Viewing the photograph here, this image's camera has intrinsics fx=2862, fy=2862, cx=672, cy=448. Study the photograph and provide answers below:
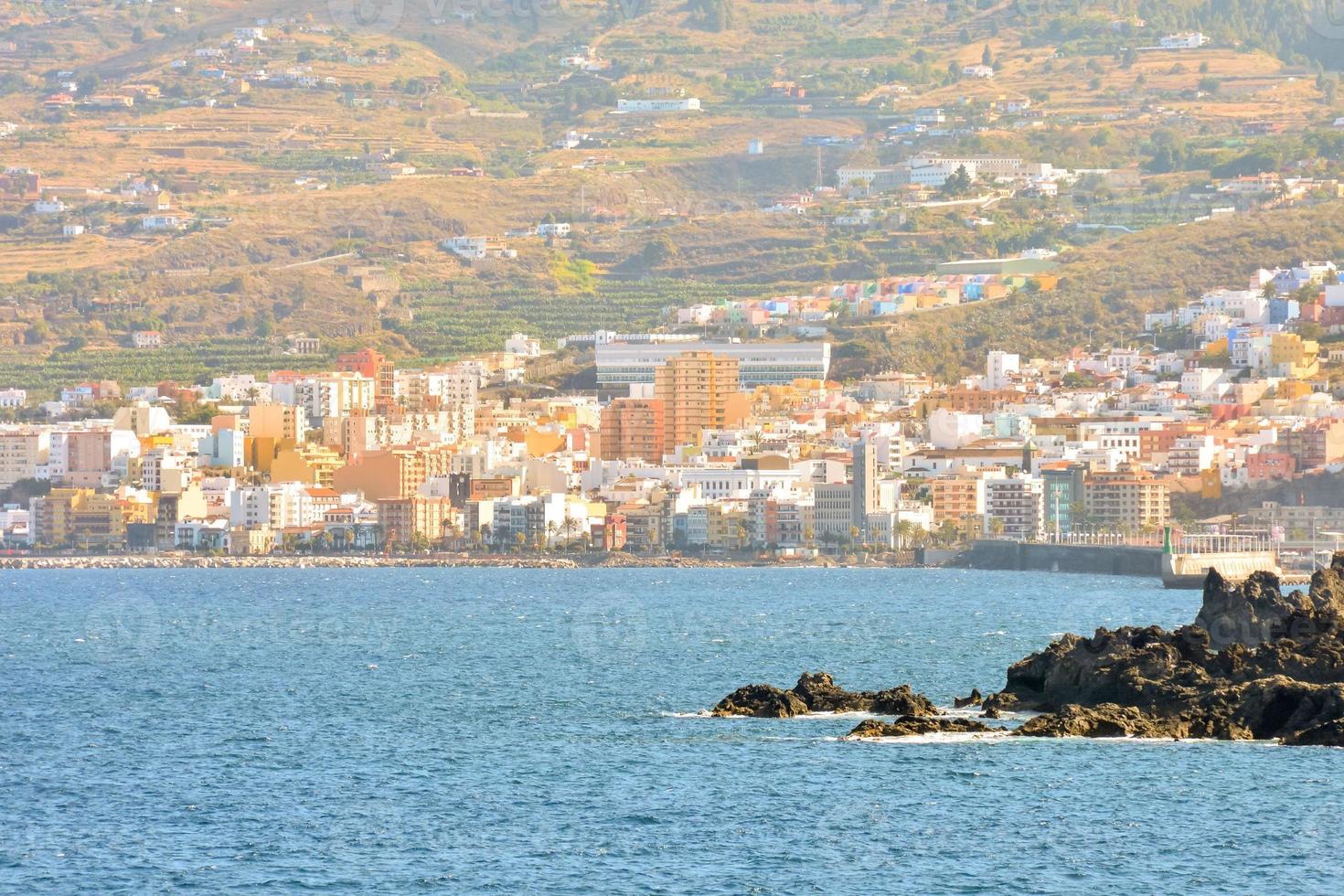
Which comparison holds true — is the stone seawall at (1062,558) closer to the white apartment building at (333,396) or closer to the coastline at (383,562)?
the coastline at (383,562)

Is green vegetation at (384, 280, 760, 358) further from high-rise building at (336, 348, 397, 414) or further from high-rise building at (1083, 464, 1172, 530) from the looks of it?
high-rise building at (1083, 464, 1172, 530)

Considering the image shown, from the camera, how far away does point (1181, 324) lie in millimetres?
135500

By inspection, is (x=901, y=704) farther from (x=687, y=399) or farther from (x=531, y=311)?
(x=531, y=311)

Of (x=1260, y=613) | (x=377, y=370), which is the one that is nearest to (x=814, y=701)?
(x=1260, y=613)

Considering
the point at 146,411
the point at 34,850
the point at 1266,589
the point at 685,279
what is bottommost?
the point at 34,850

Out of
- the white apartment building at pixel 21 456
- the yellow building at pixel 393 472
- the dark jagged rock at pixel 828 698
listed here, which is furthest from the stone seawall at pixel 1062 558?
the dark jagged rock at pixel 828 698

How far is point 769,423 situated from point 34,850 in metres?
89.0

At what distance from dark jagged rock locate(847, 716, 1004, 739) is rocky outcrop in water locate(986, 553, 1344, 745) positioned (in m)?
0.88

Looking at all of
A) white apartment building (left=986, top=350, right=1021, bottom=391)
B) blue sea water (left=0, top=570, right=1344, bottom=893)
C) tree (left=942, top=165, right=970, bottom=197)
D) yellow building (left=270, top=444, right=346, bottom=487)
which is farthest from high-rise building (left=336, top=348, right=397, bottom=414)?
blue sea water (left=0, top=570, right=1344, bottom=893)

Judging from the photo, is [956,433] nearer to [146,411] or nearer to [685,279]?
[146,411]

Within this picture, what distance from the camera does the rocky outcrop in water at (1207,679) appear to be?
35.1 m

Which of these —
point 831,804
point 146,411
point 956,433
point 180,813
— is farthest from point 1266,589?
point 146,411

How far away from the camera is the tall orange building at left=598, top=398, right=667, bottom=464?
390 feet

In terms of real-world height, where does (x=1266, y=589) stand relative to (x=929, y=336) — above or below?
below
